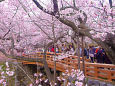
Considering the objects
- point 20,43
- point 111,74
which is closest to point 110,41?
point 111,74

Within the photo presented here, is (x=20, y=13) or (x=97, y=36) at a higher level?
(x=20, y=13)

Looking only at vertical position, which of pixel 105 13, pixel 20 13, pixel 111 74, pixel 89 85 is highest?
pixel 20 13

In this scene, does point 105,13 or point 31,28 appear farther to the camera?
point 31,28

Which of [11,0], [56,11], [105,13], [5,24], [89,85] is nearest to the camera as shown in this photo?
[56,11]

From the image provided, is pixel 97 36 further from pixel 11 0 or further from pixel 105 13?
pixel 11 0

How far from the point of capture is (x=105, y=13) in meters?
4.32

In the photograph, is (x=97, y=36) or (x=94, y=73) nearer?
(x=97, y=36)

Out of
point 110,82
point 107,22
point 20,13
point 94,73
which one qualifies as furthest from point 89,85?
point 20,13

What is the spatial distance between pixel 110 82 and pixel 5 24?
20.9 feet

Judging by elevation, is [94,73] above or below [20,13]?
below

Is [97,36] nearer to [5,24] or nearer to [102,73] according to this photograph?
[102,73]

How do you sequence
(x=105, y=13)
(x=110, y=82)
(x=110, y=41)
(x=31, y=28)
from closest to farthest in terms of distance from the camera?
(x=110, y=41) → (x=105, y=13) → (x=110, y=82) → (x=31, y=28)

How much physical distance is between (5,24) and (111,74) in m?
6.27

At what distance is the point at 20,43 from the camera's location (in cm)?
957
